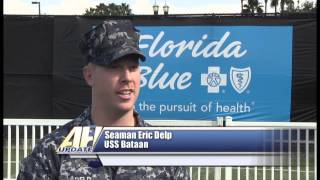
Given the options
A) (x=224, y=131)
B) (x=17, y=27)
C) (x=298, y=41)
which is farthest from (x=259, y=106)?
(x=224, y=131)

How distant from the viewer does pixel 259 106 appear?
8242 mm

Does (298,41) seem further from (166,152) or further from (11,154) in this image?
(166,152)

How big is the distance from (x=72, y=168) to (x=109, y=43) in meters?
0.67

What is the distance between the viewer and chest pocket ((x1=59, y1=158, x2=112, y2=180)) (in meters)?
2.89

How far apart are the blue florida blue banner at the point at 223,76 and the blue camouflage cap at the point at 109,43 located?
12.1 ft

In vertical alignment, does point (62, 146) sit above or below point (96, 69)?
below

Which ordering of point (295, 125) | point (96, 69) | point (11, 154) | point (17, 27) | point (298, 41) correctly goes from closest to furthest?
point (96, 69) < point (295, 125) < point (11, 154) < point (298, 41) < point (17, 27)

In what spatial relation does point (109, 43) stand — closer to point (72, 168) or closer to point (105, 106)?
point (105, 106)

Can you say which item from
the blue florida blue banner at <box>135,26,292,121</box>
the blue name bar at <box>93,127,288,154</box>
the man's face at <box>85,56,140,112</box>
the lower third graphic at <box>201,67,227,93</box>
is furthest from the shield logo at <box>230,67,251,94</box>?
the man's face at <box>85,56,140,112</box>

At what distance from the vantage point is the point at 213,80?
796 cm

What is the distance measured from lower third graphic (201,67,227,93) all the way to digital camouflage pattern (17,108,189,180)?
15.6 ft

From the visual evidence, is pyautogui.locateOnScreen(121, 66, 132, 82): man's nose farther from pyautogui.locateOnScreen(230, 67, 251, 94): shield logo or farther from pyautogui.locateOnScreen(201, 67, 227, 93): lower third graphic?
pyautogui.locateOnScreen(230, 67, 251, 94): shield logo

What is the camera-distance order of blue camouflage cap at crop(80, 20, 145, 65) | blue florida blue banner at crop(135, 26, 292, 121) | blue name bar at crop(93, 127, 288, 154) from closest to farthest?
blue camouflage cap at crop(80, 20, 145, 65), blue name bar at crop(93, 127, 288, 154), blue florida blue banner at crop(135, 26, 292, 121)

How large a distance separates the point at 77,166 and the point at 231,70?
16.6ft
